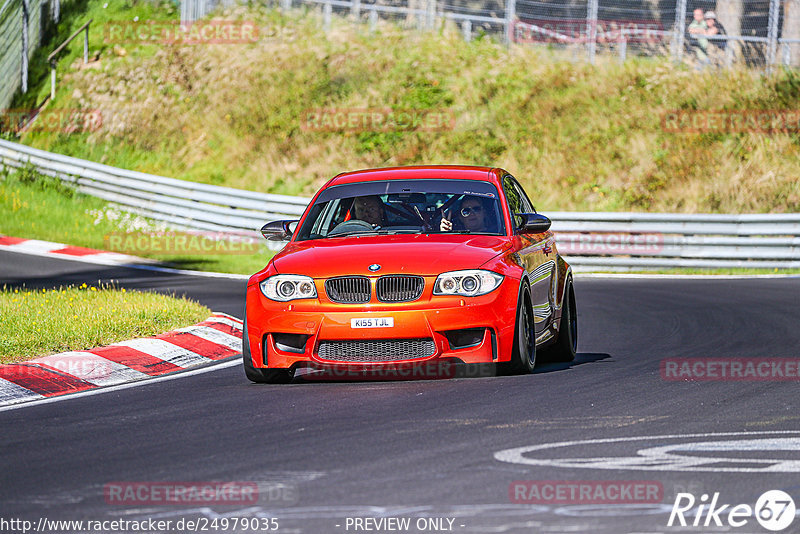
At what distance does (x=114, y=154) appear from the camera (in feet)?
106

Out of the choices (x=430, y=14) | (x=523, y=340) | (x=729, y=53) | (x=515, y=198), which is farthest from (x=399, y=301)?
(x=430, y=14)

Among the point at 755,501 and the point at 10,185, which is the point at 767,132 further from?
the point at 755,501

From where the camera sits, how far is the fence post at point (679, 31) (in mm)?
29547

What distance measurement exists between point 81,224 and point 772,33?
15543 mm

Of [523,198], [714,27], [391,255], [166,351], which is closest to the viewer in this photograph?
[391,255]

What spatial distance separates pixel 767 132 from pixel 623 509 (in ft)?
80.3

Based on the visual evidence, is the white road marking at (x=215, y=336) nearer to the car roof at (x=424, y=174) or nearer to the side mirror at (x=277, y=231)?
the side mirror at (x=277, y=231)

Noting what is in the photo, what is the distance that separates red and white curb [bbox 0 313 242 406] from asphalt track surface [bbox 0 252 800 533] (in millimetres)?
517

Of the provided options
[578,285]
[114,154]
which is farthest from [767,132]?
[114,154]

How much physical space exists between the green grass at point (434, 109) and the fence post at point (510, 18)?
308mm

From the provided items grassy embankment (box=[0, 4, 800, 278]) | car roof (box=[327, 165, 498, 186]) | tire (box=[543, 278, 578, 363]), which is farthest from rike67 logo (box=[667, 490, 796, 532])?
grassy embankment (box=[0, 4, 800, 278])

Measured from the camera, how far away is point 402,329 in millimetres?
8609

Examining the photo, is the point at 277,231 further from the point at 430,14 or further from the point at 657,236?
the point at 430,14

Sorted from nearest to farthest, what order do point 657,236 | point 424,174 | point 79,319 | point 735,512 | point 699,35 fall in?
point 735,512 < point 424,174 < point 79,319 < point 657,236 < point 699,35
